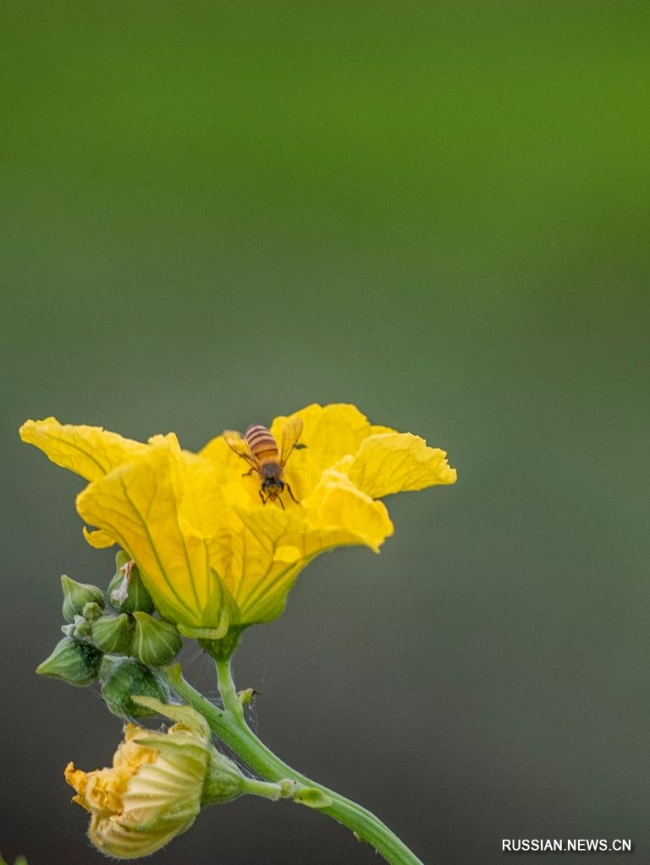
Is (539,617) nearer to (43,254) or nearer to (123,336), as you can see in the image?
(123,336)

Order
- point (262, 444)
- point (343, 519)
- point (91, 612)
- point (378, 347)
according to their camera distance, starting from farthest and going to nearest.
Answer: point (378, 347) < point (262, 444) < point (91, 612) < point (343, 519)

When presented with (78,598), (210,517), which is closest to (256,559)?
(210,517)

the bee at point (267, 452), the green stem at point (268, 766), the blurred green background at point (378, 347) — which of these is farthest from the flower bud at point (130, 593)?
the blurred green background at point (378, 347)

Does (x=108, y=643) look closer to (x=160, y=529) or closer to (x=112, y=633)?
(x=112, y=633)

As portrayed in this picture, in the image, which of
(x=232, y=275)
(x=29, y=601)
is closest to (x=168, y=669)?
(x=29, y=601)

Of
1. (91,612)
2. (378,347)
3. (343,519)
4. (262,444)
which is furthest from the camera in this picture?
(378,347)

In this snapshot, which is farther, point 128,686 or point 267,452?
point 267,452

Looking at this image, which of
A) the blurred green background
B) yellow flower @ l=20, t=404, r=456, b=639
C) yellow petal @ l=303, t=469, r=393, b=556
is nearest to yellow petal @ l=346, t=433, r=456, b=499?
yellow flower @ l=20, t=404, r=456, b=639
